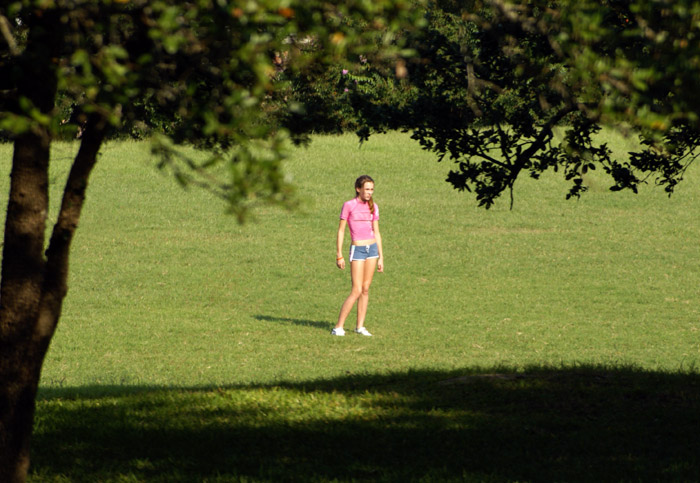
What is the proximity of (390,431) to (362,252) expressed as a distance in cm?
604

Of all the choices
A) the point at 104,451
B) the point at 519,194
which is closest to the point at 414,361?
the point at 104,451

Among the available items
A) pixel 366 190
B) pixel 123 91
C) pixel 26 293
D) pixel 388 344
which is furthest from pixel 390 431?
pixel 388 344

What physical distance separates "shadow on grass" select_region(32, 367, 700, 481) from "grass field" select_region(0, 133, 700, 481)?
1.1 inches

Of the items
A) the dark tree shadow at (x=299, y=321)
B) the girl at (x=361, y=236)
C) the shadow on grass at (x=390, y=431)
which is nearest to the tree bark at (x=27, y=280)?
the shadow on grass at (x=390, y=431)

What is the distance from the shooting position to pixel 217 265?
→ 20.8 meters

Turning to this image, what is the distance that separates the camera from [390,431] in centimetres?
738

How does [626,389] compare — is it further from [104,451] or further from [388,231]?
[388,231]

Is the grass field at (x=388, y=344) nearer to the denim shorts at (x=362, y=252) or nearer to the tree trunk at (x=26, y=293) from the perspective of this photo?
the tree trunk at (x=26, y=293)

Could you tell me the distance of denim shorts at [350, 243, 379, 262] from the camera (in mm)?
13211

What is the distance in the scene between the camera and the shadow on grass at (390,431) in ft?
21.5

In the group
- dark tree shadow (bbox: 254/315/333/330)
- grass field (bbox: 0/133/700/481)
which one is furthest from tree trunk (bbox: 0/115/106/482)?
dark tree shadow (bbox: 254/315/333/330)

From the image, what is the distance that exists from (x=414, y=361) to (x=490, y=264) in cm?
894

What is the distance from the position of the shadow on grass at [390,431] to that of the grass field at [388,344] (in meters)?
0.03

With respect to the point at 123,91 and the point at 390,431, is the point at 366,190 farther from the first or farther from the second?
the point at 123,91
